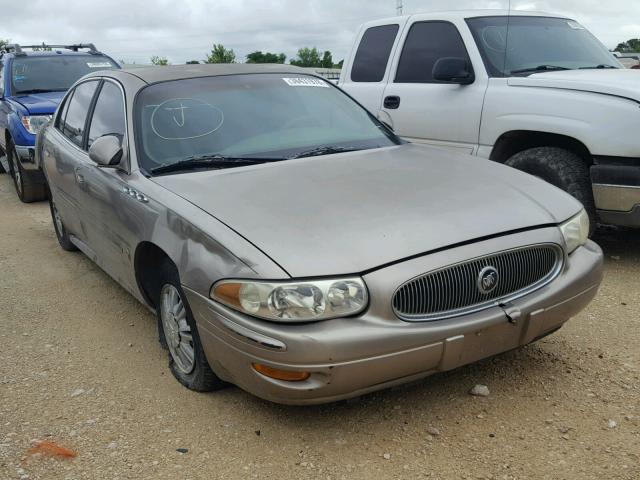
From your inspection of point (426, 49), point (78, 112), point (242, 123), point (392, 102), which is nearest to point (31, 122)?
point (78, 112)

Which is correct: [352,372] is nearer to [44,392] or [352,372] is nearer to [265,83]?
[44,392]

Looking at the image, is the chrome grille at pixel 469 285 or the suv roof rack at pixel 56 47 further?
the suv roof rack at pixel 56 47

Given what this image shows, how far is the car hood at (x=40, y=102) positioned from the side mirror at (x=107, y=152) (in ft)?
15.7

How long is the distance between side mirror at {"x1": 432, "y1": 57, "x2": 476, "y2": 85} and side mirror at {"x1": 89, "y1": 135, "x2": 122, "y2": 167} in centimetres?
284

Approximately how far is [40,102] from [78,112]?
3.84 metres

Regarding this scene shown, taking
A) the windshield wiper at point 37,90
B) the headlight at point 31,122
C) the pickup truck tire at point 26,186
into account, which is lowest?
the pickup truck tire at point 26,186

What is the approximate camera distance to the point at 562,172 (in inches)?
192

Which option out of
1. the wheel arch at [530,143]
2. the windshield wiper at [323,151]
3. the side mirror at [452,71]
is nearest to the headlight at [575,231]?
the windshield wiper at [323,151]

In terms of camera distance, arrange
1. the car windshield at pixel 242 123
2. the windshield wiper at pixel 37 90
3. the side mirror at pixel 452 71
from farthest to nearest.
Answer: the windshield wiper at pixel 37 90, the side mirror at pixel 452 71, the car windshield at pixel 242 123

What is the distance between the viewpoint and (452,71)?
547 centimetres

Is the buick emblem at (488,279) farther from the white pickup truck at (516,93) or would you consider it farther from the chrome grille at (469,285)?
the white pickup truck at (516,93)

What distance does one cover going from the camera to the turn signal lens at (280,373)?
2.60 meters

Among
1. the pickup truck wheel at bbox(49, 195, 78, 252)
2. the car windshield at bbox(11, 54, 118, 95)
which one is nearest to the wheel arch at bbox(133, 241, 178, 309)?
the pickup truck wheel at bbox(49, 195, 78, 252)

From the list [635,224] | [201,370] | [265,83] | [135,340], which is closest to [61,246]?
[135,340]
